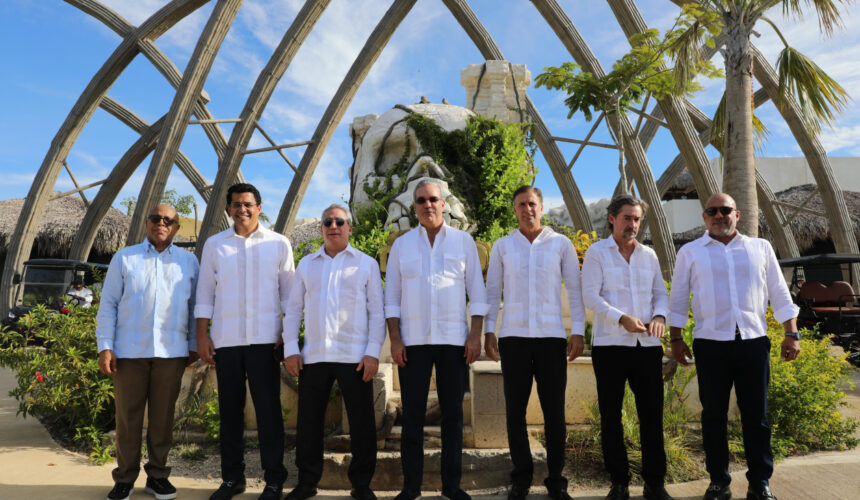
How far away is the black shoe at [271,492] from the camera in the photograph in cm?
310

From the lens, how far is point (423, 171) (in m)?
→ 6.34

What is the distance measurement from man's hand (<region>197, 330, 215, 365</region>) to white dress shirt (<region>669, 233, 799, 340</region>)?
9.28ft

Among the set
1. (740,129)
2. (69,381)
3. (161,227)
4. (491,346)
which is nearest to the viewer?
(491,346)

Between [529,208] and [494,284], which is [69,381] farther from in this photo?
[529,208]

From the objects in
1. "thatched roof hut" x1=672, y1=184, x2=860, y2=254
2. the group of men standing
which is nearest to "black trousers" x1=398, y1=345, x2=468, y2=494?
the group of men standing

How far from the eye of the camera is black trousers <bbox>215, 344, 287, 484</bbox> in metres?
3.21

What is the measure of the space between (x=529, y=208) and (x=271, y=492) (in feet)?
7.43

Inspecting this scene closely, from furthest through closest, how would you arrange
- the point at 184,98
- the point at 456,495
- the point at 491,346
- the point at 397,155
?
the point at 184,98
the point at 397,155
the point at 491,346
the point at 456,495

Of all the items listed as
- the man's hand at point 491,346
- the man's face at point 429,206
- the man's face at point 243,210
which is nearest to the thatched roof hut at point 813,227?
the man's hand at point 491,346

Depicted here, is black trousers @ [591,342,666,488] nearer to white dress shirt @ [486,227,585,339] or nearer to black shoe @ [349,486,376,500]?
white dress shirt @ [486,227,585,339]

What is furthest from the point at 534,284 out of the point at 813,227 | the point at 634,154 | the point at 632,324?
the point at 813,227

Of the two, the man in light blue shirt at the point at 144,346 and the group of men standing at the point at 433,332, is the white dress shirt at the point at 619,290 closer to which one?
the group of men standing at the point at 433,332

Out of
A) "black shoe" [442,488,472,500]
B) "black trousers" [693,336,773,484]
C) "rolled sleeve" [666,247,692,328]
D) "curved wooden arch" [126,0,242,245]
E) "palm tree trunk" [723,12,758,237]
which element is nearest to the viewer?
"black shoe" [442,488,472,500]

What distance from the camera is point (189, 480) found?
12.4 feet
